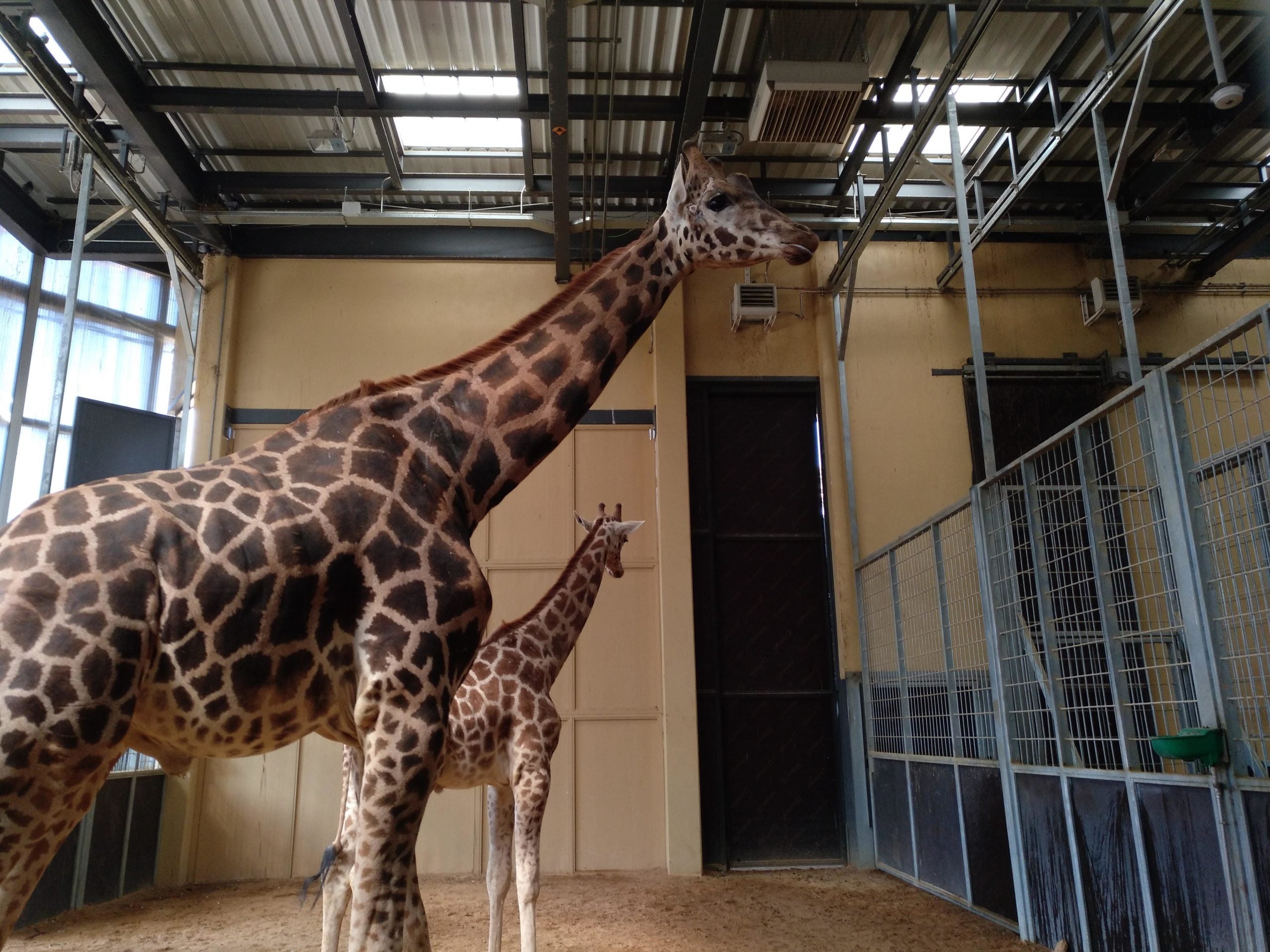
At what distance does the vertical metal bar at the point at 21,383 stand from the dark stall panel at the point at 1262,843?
28.0 feet

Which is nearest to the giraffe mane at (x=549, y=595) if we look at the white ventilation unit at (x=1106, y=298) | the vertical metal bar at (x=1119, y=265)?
the vertical metal bar at (x=1119, y=265)

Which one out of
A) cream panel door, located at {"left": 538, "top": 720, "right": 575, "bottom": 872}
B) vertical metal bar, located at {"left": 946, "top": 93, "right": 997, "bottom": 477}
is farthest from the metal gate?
cream panel door, located at {"left": 538, "top": 720, "right": 575, "bottom": 872}

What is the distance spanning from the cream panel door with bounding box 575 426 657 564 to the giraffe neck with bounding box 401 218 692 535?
519 centimetres

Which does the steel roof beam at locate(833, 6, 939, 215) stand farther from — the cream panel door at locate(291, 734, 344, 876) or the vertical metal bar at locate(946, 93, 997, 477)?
the cream panel door at locate(291, 734, 344, 876)

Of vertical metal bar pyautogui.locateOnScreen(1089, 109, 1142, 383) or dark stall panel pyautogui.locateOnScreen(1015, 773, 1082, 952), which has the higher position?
vertical metal bar pyautogui.locateOnScreen(1089, 109, 1142, 383)

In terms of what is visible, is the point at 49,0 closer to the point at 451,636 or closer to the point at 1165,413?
the point at 451,636

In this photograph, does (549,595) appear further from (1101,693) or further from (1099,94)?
(1099,94)

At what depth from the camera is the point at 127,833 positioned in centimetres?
708

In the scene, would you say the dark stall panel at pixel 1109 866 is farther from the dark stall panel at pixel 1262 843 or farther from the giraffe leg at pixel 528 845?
the giraffe leg at pixel 528 845

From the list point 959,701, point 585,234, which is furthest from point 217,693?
point 585,234

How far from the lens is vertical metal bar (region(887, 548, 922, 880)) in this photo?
6.97m

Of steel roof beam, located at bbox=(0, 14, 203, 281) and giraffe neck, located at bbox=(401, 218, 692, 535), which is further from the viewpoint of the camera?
steel roof beam, located at bbox=(0, 14, 203, 281)

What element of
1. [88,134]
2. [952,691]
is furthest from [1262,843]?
[88,134]

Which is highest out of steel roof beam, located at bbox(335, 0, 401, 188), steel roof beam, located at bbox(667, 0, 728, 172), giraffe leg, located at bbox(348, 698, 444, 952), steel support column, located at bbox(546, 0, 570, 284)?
steel roof beam, located at bbox(335, 0, 401, 188)
